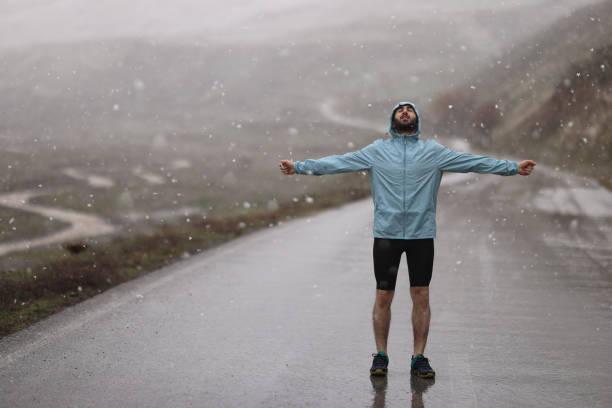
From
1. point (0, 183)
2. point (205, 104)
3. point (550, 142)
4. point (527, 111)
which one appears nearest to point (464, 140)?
point (527, 111)

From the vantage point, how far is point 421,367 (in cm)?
546

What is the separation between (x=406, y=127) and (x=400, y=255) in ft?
2.80

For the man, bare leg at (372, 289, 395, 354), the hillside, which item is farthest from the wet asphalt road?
the hillside

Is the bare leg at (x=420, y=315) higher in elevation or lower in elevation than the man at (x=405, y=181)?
lower

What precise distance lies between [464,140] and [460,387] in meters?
115

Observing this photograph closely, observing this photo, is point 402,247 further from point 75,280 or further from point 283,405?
point 75,280

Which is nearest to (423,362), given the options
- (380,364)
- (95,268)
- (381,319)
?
(380,364)

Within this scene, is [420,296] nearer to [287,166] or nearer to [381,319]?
A: [381,319]

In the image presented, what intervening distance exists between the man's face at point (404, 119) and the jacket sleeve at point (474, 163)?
269 mm

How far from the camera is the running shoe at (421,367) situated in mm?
5414

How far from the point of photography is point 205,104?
15338cm

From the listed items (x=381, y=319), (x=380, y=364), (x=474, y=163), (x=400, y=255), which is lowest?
(x=380, y=364)

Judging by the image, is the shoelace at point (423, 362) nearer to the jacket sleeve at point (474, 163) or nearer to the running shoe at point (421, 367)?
the running shoe at point (421, 367)

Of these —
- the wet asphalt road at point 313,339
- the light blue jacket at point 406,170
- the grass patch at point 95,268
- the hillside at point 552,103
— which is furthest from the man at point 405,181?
the hillside at point 552,103
